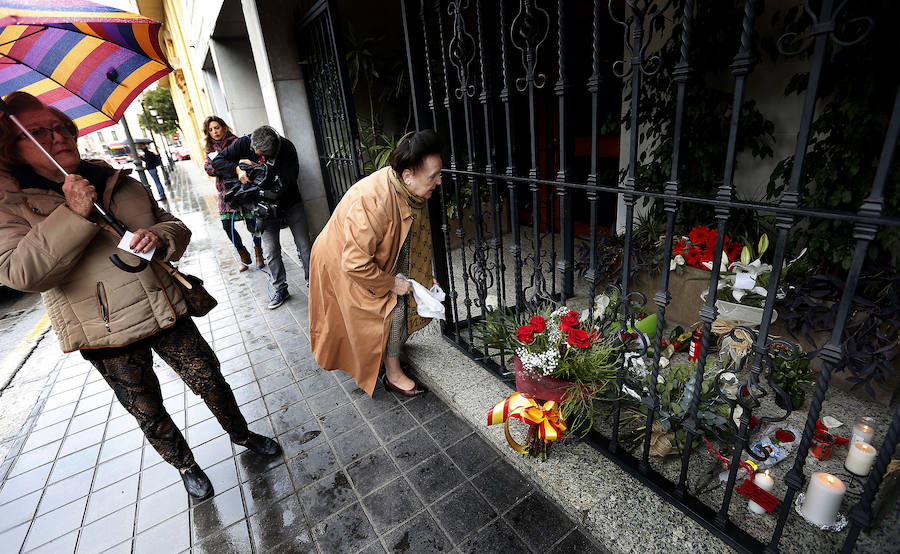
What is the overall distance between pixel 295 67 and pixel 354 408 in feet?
14.3

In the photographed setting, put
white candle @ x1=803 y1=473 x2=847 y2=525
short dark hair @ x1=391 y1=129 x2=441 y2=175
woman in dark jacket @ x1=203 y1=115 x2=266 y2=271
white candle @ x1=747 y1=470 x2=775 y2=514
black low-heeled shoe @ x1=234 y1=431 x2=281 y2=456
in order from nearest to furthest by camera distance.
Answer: white candle @ x1=803 y1=473 x2=847 y2=525 → white candle @ x1=747 y1=470 x2=775 y2=514 → short dark hair @ x1=391 y1=129 x2=441 y2=175 → black low-heeled shoe @ x1=234 y1=431 x2=281 y2=456 → woman in dark jacket @ x1=203 y1=115 x2=266 y2=271

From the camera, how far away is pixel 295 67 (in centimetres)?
520

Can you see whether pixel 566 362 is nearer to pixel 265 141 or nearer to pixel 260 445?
pixel 260 445

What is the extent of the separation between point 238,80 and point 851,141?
7.87m

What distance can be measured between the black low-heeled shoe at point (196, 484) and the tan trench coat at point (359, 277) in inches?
36.4

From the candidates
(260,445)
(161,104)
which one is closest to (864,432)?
(260,445)

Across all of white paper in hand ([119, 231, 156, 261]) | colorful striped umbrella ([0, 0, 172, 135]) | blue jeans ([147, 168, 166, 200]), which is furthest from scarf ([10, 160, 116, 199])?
blue jeans ([147, 168, 166, 200])

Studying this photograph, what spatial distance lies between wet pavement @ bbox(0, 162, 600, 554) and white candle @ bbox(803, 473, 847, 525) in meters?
0.87

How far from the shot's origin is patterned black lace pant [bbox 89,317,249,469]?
6.59ft

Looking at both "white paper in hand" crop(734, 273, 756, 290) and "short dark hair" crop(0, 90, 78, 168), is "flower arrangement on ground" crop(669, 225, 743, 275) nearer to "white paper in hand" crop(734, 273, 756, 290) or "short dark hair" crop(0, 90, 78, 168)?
"white paper in hand" crop(734, 273, 756, 290)

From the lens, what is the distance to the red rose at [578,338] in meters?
1.73

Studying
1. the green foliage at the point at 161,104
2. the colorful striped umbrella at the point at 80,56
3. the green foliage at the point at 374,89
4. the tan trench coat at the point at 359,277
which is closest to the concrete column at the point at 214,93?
the green foliage at the point at 374,89

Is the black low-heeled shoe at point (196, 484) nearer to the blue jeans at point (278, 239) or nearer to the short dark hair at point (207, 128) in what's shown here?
the blue jeans at point (278, 239)

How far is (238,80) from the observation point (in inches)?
277
